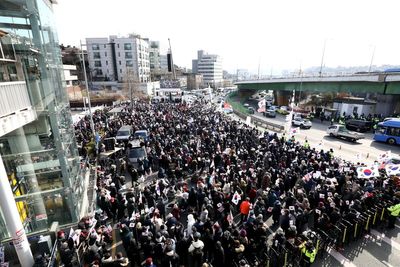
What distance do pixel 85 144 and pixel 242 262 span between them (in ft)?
51.9

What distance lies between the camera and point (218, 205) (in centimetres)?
930

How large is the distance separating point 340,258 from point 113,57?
83756mm

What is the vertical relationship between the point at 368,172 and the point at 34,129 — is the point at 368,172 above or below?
below

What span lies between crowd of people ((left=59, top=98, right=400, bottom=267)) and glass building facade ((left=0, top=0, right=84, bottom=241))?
5.52 feet

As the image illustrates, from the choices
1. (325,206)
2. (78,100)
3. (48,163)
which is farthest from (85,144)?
(78,100)

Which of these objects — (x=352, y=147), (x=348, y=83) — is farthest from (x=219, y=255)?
(x=348, y=83)

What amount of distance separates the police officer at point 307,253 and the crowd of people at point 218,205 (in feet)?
0.10

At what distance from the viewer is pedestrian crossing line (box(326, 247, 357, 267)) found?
7.84 metres

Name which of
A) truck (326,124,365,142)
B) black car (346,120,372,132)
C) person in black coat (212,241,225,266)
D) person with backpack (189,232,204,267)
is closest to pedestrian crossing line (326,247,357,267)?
person in black coat (212,241,225,266)

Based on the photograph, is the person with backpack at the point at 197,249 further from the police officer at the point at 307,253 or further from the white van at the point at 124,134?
the white van at the point at 124,134

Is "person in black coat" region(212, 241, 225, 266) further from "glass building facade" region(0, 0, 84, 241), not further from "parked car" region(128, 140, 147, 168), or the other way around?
"parked car" region(128, 140, 147, 168)

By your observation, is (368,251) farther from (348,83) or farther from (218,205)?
(348,83)

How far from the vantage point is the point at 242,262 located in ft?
21.8

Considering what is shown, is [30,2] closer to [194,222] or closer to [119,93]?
[194,222]
